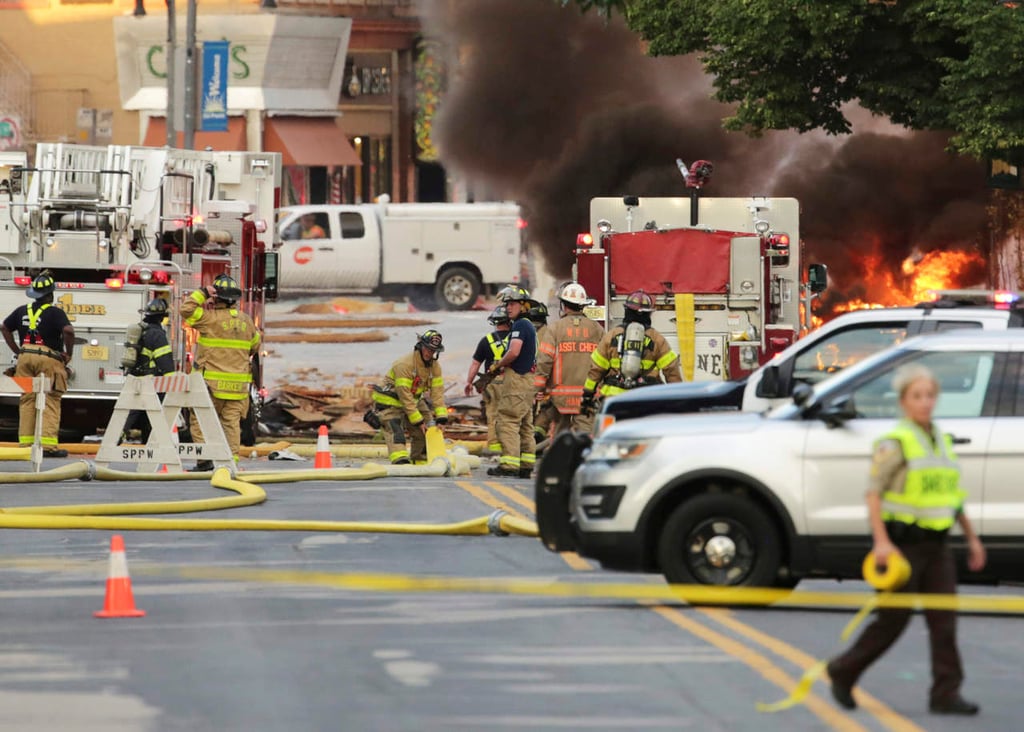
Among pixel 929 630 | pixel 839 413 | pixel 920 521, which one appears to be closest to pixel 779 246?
pixel 839 413

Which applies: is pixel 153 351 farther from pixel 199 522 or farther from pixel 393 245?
pixel 393 245

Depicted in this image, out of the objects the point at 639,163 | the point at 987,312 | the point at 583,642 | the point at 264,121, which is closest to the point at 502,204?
the point at 639,163

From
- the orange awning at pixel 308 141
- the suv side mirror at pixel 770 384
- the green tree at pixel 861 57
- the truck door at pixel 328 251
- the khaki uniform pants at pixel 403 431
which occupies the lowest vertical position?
the khaki uniform pants at pixel 403 431

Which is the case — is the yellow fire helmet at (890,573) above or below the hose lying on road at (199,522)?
above

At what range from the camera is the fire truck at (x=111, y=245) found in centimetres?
2175

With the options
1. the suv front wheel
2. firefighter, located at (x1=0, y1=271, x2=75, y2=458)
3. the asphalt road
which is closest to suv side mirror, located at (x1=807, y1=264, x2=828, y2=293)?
firefighter, located at (x1=0, y1=271, x2=75, y2=458)

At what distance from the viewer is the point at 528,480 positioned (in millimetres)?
19141

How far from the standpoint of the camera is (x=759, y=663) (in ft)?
29.7

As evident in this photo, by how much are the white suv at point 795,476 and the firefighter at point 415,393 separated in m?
8.45

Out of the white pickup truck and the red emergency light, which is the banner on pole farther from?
the red emergency light

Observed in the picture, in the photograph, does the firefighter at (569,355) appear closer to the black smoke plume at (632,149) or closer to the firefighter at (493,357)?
the firefighter at (493,357)

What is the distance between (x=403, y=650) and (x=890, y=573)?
2511 millimetres

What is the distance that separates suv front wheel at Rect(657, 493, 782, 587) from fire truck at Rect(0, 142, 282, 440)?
11842mm

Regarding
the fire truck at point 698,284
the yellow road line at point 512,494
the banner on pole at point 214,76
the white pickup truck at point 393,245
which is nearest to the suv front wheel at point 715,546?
the yellow road line at point 512,494
